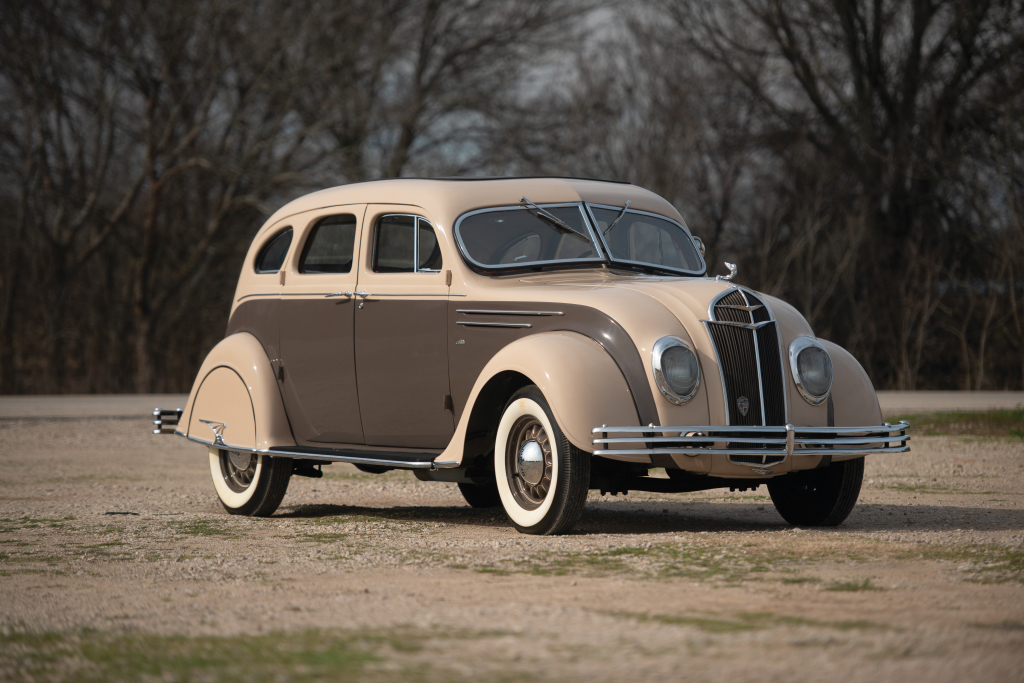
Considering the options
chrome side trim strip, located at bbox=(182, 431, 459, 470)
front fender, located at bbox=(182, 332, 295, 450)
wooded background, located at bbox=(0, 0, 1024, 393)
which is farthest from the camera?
wooded background, located at bbox=(0, 0, 1024, 393)

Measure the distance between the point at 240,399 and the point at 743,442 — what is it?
12.4ft

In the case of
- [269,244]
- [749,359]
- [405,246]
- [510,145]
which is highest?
[510,145]

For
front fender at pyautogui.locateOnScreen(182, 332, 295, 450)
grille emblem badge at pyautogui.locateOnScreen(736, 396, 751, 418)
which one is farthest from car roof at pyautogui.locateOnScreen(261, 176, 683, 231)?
grille emblem badge at pyautogui.locateOnScreen(736, 396, 751, 418)

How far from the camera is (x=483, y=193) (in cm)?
735

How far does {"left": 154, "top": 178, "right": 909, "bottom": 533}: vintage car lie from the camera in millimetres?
Result: 5973

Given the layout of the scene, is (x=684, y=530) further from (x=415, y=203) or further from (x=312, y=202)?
(x=312, y=202)

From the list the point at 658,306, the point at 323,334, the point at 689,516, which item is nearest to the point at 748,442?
the point at 658,306

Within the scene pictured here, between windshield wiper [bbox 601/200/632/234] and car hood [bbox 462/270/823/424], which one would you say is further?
windshield wiper [bbox 601/200/632/234]

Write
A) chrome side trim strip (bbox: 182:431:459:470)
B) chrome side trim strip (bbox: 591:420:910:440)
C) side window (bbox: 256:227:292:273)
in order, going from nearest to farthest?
chrome side trim strip (bbox: 591:420:910:440) → chrome side trim strip (bbox: 182:431:459:470) → side window (bbox: 256:227:292:273)

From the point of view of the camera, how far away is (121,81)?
76.7ft

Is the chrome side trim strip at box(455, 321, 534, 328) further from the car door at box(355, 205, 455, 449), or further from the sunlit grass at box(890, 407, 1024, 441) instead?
the sunlit grass at box(890, 407, 1024, 441)

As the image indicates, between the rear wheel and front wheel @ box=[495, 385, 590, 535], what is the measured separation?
1554mm

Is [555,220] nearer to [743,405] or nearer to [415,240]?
[415,240]

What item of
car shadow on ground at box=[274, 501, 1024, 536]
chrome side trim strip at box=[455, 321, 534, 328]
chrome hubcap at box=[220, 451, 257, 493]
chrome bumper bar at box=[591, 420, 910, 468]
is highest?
chrome side trim strip at box=[455, 321, 534, 328]
